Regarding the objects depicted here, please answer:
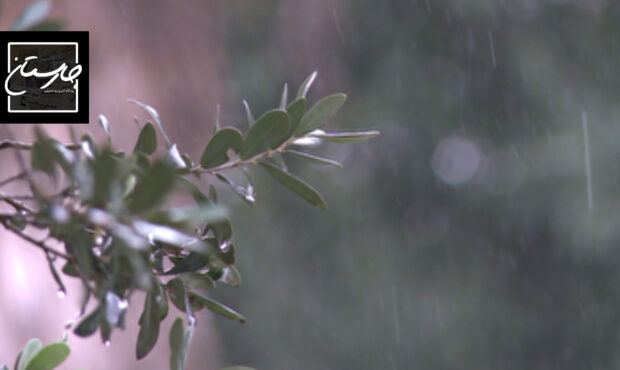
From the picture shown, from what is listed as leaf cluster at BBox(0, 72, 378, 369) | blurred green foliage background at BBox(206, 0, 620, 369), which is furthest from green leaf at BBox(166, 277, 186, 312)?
blurred green foliage background at BBox(206, 0, 620, 369)

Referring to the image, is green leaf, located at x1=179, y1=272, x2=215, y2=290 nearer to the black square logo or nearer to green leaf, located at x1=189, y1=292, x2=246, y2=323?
green leaf, located at x1=189, y1=292, x2=246, y2=323

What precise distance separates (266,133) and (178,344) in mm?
159

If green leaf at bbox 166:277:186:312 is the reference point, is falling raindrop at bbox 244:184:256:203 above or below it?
above

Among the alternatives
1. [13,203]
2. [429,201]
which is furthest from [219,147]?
[429,201]

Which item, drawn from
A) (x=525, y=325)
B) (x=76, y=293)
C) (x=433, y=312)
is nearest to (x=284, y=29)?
(x=433, y=312)

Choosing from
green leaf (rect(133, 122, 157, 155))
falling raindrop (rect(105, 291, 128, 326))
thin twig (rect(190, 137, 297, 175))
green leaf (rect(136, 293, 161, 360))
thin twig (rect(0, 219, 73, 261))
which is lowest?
green leaf (rect(136, 293, 161, 360))

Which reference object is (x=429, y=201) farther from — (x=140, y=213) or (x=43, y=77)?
(x=140, y=213)

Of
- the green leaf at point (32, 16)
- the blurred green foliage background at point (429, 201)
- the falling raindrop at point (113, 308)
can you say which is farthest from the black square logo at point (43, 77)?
the blurred green foliage background at point (429, 201)

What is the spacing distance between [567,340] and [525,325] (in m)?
0.24

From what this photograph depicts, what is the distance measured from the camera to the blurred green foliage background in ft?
13.2

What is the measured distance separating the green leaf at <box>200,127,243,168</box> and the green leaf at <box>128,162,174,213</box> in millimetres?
206

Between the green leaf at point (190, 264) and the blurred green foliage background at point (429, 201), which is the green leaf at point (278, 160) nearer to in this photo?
the green leaf at point (190, 264)

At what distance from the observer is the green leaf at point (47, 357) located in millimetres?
417

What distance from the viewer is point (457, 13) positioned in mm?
4328
